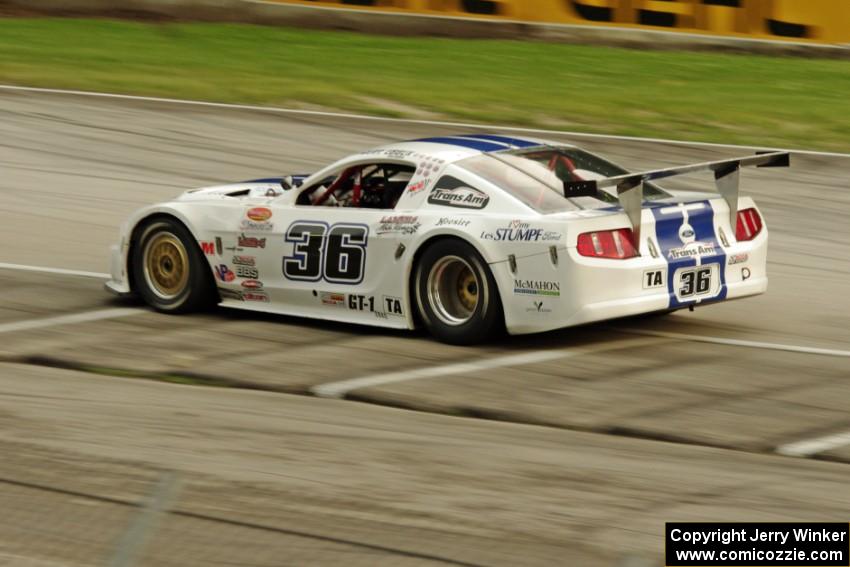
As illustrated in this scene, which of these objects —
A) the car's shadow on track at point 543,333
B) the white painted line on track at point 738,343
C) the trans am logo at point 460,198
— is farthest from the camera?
the car's shadow on track at point 543,333

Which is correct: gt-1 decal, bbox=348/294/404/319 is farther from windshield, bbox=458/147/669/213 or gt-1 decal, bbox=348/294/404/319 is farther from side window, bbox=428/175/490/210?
windshield, bbox=458/147/669/213

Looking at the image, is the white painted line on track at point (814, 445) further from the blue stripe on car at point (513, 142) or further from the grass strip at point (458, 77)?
the grass strip at point (458, 77)

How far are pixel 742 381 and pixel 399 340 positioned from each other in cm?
237

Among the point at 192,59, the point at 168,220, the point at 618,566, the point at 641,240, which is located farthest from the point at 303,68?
the point at 618,566

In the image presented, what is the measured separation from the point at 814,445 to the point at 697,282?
7.60 ft

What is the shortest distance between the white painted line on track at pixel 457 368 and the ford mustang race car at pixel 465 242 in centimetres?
22

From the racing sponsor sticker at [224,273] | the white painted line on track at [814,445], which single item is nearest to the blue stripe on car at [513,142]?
the racing sponsor sticker at [224,273]

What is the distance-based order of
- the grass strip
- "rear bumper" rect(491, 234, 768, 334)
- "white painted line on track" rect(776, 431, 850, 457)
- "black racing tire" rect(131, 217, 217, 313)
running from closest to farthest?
"white painted line on track" rect(776, 431, 850, 457) < "rear bumper" rect(491, 234, 768, 334) < "black racing tire" rect(131, 217, 217, 313) < the grass strip

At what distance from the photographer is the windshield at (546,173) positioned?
31.3 feet

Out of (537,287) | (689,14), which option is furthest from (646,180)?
(689,14)

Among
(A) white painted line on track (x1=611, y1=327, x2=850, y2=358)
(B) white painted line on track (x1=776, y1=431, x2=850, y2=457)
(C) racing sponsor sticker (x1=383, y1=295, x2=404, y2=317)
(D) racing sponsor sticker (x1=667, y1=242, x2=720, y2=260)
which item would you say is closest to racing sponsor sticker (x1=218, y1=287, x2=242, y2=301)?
(C) racing sponsor sticker (x1=383, y1=295, x2=404, y2=317)

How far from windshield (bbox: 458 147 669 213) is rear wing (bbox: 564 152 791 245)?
1.02 feet

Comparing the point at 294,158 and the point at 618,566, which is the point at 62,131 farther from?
the point at 618,566

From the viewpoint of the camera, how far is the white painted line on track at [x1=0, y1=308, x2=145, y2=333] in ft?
34.8
